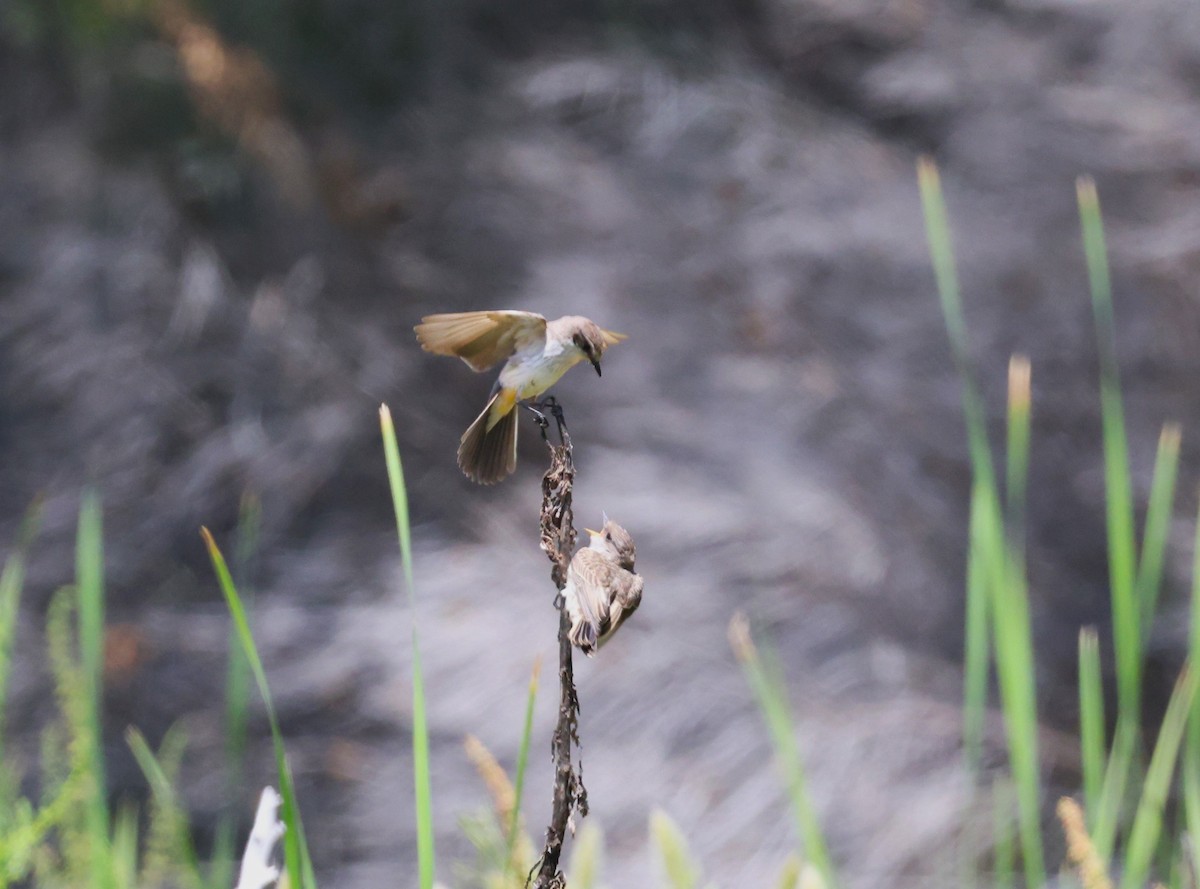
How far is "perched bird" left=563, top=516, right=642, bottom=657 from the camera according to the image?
261mm

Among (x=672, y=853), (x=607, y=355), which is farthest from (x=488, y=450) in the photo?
(x=607, y=355)

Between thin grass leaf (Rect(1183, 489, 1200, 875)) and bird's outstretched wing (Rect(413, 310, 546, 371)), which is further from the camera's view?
thin grass leaf (Rect(1183, 489, 1200, 875))

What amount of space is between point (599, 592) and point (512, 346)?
0.10m

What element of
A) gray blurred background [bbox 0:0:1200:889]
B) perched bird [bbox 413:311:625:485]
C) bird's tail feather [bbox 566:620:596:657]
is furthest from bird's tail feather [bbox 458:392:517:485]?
gray blurred background [bbox 0:0:1200:889]

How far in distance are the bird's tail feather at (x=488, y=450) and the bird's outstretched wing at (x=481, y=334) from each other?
0.07 ft

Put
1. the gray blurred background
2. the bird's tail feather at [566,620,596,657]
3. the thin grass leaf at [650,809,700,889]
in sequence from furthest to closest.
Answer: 1. the gray blurred background
2. the thin grass leaf at [650,809,700,889]
3. the bird's tail feather at [566,620,596,657]

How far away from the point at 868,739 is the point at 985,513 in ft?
2.60

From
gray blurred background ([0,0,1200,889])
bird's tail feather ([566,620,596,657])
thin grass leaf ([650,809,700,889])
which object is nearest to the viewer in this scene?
bird's tail feather ([566,620,596,657])

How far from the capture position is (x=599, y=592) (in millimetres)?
271

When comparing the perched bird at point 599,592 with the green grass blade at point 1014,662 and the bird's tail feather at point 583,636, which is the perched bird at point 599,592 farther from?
the green grass blade at point 1014,662

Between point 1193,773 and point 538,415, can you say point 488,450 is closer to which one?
point 538,415

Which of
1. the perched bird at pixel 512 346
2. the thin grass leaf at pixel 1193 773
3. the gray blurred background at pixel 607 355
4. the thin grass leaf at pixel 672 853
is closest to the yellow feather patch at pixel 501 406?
the perched bird at pixel 512 346

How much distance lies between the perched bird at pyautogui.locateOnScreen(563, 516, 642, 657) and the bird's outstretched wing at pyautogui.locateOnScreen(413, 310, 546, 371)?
72 millimetres

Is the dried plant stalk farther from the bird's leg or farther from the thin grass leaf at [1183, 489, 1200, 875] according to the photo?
the thin grass leaf at [1183, 489, 1200, 875]
